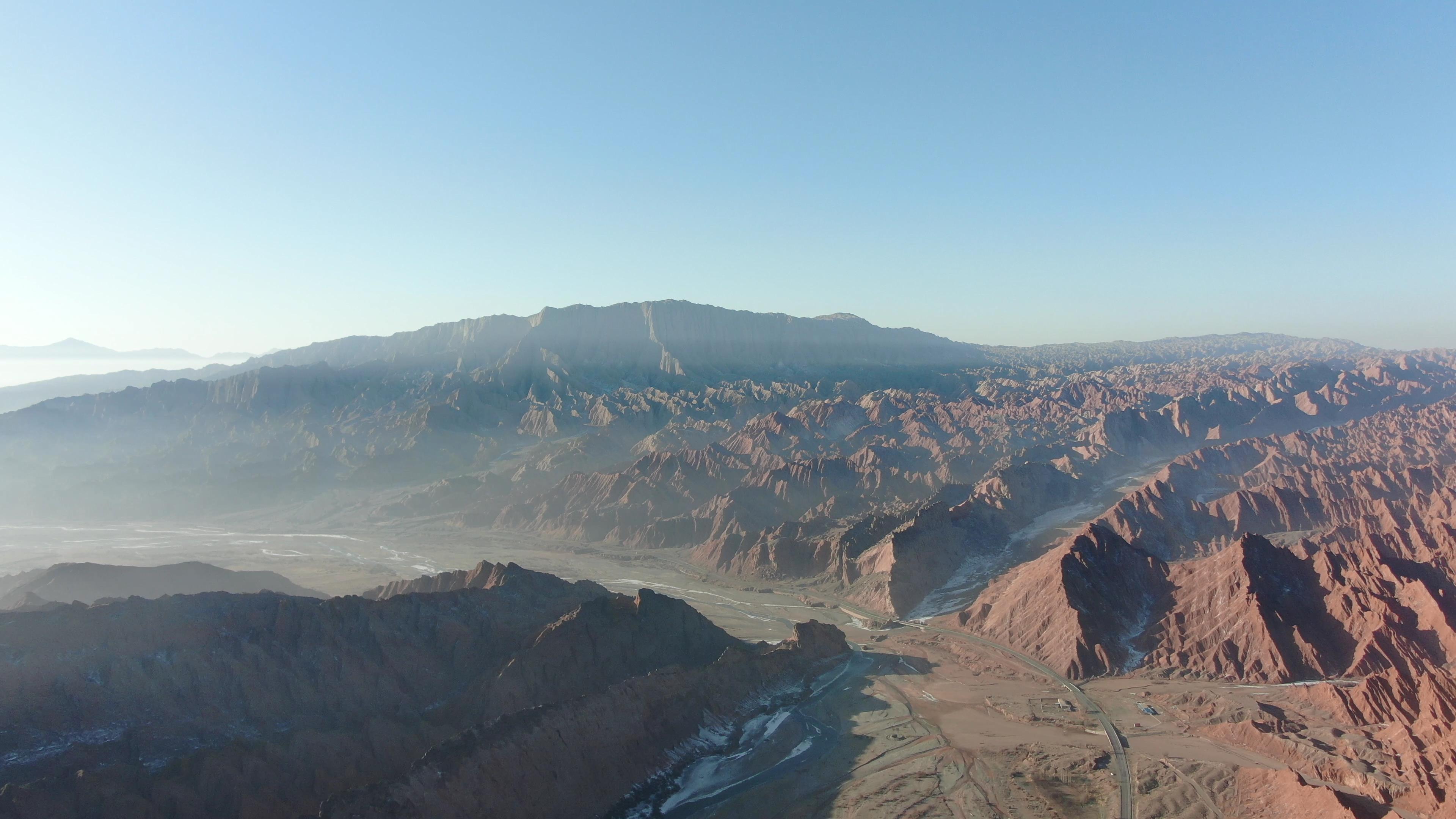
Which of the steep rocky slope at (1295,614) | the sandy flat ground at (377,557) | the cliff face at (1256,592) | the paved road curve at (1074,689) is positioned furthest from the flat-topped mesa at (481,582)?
the cliff face at (1256,592)

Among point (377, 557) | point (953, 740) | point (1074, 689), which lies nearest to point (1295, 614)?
point (1074, 689)

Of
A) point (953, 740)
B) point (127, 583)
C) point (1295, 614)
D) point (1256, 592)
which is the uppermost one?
point (127, 583)

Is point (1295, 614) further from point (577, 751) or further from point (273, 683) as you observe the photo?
point (273, 683)

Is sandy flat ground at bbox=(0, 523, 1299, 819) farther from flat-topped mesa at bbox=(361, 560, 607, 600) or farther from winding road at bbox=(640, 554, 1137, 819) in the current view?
flat-topped mesa at bbox=(361, 560, 607, 600)

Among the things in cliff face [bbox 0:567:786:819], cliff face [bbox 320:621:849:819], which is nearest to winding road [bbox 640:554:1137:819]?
cliff face [bbox 320:621:849:819]

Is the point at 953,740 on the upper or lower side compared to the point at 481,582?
lower

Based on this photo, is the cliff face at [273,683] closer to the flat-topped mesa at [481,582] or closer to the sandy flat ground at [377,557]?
the flat-topped mesa at [481,582]

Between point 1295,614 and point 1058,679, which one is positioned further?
point 1295,614

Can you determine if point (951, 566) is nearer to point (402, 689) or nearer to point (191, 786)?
point (402, 689)
